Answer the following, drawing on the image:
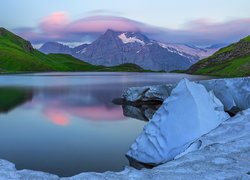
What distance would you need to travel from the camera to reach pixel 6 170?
14031 millimetres

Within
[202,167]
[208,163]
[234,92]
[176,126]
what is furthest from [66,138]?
[234,92]

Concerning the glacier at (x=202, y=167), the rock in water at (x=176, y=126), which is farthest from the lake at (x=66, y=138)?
the glacier at (x=202, y=167)

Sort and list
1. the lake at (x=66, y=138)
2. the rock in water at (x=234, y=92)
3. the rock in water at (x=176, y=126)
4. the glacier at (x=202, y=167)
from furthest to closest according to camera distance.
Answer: the rock in water at (x=234, y=92)
the lake at (x=66, y=138)
the rock in water at (x=176, y=126)
the glacier at (x=202, y=167)

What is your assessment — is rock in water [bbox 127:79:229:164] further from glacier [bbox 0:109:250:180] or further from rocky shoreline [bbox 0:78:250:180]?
glacier [bbox 0:109:250:180]

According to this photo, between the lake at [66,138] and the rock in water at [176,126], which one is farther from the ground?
the rock in water at [176,126]

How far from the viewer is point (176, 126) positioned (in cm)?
2364

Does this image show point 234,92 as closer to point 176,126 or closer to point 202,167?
point 176,126

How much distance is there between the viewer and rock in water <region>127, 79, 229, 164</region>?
22359 mm

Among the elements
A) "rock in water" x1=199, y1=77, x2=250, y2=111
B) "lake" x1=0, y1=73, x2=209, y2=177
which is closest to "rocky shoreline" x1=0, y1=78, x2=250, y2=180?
"lake" x1=0, y1=73, x2=209, y2=177

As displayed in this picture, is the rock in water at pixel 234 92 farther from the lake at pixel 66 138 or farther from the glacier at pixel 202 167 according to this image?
the glacier at pixel 202 167

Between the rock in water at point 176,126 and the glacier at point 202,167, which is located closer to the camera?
the glacier at point 202,167

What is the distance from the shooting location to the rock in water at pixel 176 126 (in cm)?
2236

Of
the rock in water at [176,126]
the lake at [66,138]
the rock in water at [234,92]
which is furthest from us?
the rock in water at [234,92]

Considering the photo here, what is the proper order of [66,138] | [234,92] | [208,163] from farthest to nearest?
1. [234,92]
2. [66,138]
3. [208,163]
